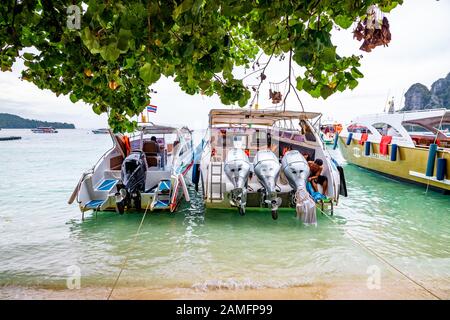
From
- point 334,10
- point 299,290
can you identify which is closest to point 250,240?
point 299,290

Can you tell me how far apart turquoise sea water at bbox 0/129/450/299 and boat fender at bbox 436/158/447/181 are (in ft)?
4.17

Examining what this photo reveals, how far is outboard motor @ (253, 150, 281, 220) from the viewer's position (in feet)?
22.9

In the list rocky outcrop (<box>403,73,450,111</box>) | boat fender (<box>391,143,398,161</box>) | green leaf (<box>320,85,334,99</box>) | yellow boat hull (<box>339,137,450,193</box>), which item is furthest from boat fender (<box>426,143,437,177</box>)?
rocky outcrop (<box>403,73,450,111</box>)

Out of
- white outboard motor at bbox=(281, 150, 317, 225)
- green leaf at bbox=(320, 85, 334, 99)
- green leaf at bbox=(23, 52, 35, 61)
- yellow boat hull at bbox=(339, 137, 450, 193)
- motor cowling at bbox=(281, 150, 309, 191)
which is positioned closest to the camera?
green leaf at bbox=(320, 85, 334, 99)

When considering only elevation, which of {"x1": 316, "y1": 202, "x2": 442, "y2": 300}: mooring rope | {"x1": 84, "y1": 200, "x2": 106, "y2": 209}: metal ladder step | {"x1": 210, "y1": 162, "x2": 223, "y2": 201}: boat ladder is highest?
{"x1": 210, "y1": 162, "x2": 223, "y2": 201}: boat ladder

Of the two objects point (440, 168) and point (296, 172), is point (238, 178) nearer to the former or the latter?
point (296, 172)

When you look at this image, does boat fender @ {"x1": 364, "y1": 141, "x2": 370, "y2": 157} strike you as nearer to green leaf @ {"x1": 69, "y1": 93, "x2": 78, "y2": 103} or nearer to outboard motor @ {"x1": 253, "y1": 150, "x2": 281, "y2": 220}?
outboard motor @ {"x1": 253, "y1": 150, "x2": 281, "y2": 220}

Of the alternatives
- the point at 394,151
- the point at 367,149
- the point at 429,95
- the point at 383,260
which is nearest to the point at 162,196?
the point at 383,260

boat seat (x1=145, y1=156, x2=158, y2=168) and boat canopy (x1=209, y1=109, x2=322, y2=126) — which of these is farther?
boat seat (x1=145, y1=156, x2=158, y2=168)

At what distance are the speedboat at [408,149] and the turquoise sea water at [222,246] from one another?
1.73 m

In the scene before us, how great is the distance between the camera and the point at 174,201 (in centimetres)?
767

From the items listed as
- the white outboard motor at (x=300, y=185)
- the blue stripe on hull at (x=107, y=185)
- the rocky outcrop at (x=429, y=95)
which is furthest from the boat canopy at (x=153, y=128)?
the rocky outcrop at (x=429, y=95)

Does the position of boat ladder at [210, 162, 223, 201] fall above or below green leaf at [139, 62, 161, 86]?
below

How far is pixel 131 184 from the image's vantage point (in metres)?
7.58
